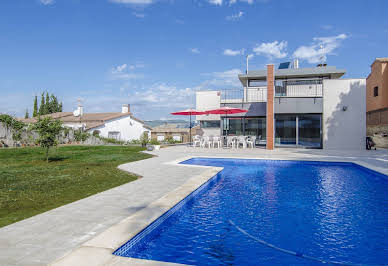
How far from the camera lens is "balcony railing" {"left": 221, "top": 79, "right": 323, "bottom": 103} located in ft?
58.3

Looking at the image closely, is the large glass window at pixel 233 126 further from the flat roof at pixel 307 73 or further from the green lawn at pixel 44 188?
the green lawn at pixel 44 188

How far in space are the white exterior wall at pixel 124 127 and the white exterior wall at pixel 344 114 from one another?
25267 millimetres

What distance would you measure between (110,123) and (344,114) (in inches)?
1072

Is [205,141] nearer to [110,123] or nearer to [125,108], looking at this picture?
[110,123]

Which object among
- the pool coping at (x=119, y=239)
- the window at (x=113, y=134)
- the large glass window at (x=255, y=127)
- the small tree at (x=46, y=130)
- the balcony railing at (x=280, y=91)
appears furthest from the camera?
the window at (x=113, y=134)

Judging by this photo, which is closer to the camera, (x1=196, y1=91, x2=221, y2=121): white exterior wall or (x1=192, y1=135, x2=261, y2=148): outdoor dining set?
(x1=192, y1=135, x2=261, y2=148): outdoor dining set

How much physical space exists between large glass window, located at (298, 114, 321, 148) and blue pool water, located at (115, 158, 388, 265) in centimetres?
905

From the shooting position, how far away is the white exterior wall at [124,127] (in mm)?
32562

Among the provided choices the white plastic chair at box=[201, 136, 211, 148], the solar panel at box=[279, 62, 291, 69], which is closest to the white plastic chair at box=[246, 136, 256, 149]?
the white plastic chair at box=[201, 136, 211, 148]

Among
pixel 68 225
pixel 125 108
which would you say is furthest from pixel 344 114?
pixel 125 108

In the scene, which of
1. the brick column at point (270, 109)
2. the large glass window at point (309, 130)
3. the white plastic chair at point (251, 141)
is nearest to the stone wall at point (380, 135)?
the large glass window at point (309, 130)

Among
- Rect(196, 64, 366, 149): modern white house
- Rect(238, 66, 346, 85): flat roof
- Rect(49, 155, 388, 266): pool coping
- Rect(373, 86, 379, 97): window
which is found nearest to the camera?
Rect(49, 155, 388, 266): pool coping

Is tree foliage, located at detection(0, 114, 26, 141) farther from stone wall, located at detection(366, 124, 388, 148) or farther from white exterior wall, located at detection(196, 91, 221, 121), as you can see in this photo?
stone wall, located at detection(366, 124, 388, 148)

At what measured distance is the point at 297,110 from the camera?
16.3 metres
